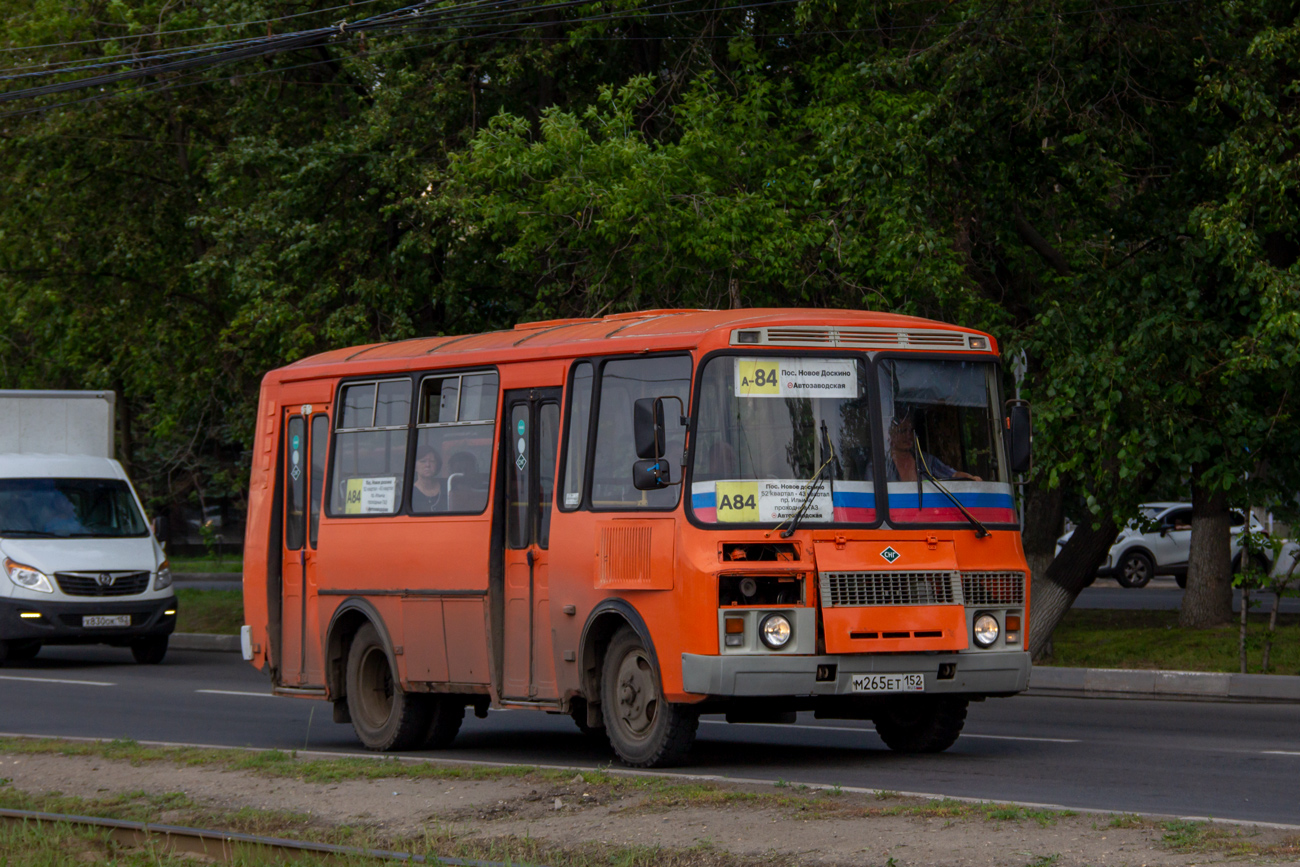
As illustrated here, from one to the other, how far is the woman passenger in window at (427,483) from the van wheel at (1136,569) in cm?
2794

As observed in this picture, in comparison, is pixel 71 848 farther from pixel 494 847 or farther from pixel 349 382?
pixel 349 382

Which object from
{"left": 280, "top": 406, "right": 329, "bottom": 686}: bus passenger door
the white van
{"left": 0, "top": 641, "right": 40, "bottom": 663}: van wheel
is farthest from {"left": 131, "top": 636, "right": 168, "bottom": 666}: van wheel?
{"left": 280, "top": 406, "right": 329, "bottom": 686}: bus passenger door

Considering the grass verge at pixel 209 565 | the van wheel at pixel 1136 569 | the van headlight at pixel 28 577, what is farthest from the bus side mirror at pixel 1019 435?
the grass verge at pixel 209 565

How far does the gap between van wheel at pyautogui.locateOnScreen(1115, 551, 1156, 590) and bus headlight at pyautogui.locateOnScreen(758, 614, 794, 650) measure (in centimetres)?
2938

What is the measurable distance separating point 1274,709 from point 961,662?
19.9 feet

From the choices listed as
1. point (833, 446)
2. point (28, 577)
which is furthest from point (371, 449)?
point (28, 577)

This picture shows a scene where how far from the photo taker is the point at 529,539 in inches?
459

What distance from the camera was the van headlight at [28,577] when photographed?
21.4 metres

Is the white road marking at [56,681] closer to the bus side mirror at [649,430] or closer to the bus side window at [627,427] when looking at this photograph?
the bus side window at [627,427]

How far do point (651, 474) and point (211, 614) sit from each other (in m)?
19.7

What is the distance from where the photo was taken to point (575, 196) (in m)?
18.3

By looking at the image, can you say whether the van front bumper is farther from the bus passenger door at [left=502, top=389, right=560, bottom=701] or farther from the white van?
the bus passenger door at [left=502, top=389, right=560, bottom=701]

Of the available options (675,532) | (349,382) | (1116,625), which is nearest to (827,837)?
(675,532)

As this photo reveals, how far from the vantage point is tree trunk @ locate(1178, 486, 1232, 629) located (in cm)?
2091
